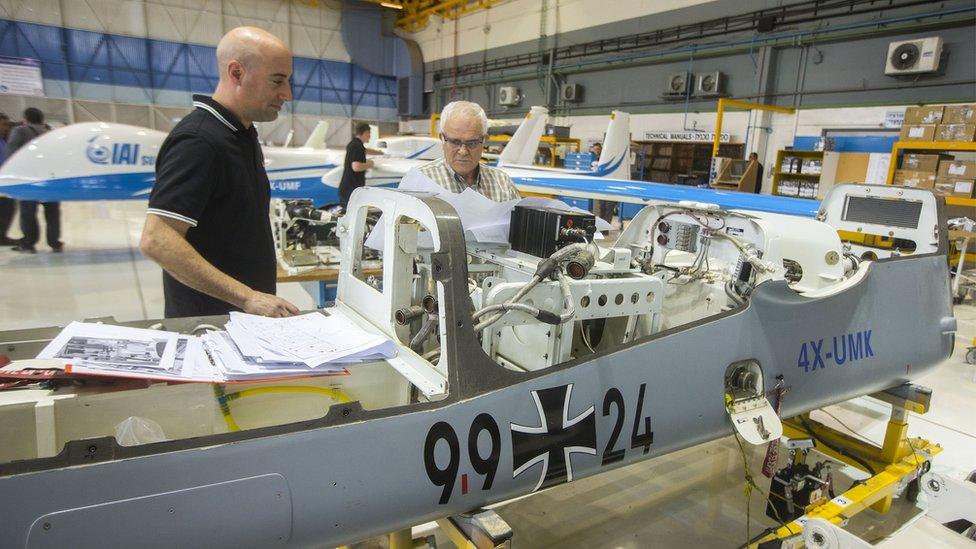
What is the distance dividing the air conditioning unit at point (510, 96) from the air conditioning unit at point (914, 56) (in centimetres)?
1009

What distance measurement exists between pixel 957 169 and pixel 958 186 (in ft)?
0.72

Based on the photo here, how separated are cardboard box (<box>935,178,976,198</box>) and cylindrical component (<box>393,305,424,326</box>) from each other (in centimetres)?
786

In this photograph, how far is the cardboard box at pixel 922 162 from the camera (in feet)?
23.0

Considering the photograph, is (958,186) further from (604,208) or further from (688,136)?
(604,208)

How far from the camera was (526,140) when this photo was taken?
10641mm

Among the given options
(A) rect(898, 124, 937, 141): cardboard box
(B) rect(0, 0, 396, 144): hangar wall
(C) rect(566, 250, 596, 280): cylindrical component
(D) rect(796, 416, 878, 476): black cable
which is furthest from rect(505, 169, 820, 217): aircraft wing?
(B) rect(0, 0, 396, 144): hangar wall

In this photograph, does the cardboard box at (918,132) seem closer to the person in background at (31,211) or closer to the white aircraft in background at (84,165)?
the white aircraft in background at (84,165)

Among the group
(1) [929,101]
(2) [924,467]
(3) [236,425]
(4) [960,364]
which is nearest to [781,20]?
(1) [929,101]

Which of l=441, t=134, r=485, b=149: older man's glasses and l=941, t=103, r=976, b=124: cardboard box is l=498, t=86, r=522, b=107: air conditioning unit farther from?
l=441, t=134, r=485, b=149: older man's glasses

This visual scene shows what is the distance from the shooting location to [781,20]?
978 cm

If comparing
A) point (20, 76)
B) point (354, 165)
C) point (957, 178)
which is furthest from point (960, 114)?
point (20, 76)

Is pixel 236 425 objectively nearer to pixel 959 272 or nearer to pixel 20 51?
pixel 959 272

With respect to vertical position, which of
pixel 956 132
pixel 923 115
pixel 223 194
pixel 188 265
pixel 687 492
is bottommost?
pixel 687 492

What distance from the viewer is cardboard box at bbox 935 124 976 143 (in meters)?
6.63
